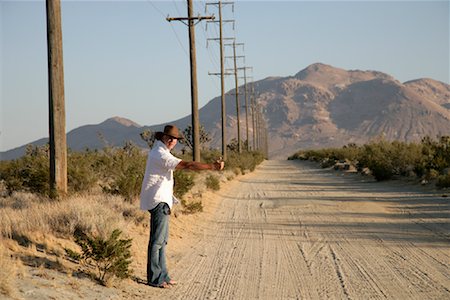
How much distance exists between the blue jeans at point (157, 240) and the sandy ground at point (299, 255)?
0.22 metres

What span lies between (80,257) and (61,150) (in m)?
4.51

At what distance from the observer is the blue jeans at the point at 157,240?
27.5 feet

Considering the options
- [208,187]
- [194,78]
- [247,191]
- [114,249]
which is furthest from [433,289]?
[194,78]

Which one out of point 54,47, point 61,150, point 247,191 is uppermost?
point 54,47

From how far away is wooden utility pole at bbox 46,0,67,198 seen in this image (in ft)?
41.0

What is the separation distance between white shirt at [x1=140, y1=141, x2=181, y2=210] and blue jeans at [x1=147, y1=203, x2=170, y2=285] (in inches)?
4.0

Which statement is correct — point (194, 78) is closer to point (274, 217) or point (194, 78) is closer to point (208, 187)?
point (208, 187)

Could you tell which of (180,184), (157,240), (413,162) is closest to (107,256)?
(157,240)

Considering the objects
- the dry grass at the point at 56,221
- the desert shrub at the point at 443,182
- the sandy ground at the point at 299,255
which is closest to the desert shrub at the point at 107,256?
the sandy ground at the point at 299,255

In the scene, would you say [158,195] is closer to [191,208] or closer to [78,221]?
[78,221]

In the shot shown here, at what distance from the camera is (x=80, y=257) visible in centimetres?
855

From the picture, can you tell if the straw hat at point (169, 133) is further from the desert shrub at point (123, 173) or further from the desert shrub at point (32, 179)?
the desert shrub at point (123, 173)

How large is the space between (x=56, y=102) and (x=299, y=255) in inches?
229

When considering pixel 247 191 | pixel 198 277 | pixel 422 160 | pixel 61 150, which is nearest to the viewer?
pixel 198 277
